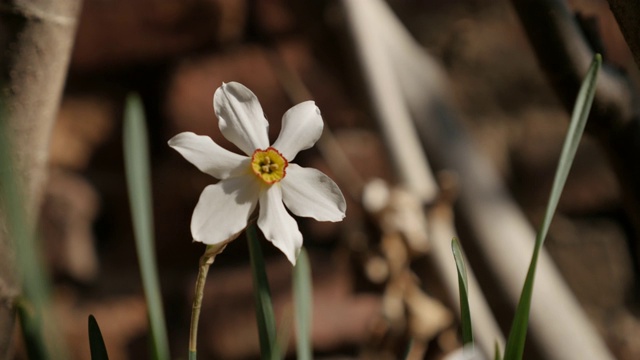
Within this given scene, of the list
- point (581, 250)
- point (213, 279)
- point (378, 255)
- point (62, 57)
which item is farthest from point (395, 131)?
point (581, 250)

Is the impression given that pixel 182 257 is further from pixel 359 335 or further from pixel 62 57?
pixel 62 57

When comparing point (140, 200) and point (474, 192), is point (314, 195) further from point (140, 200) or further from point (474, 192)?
point (474, 192)

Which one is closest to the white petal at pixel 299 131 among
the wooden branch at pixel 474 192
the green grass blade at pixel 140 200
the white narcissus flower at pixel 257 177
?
the white narcissus flower at pixel 257 177

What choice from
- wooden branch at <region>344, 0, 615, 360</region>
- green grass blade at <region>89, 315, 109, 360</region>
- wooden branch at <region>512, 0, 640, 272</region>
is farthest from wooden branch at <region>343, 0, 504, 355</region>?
green grass blade at <region>89, 315, 109, 360</region>

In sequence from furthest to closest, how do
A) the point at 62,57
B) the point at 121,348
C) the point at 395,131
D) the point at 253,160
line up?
the point at 121,348 → the point at 395,131 → the point at 62,57 → the point at 253,160

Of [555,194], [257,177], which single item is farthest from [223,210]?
[555,194]

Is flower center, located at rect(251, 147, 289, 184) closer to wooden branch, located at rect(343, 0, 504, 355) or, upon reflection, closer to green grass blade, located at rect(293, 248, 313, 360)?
green grass blade, located at rect(293, 248, 313, 360)

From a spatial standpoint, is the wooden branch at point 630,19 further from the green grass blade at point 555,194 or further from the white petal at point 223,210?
the white petal at point 223,210
